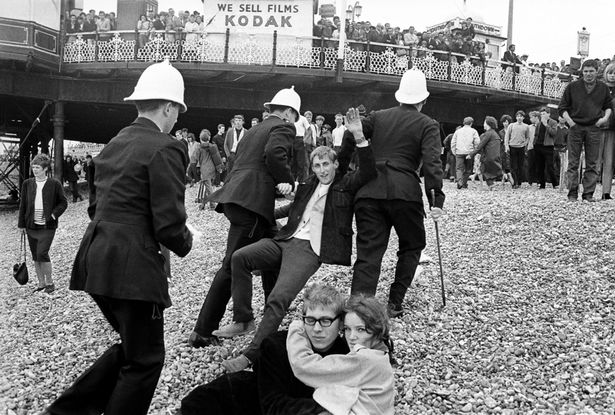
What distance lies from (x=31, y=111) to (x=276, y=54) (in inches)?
462

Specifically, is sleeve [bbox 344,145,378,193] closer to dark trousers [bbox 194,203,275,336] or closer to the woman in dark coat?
dark trousers [bbox 194,203,275,336]

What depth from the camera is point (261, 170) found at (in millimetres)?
5645

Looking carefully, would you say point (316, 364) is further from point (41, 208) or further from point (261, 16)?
point (261, 16)

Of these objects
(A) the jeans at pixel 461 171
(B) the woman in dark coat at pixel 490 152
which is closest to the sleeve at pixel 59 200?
(B) the woman in dark coat at pixel 490 152

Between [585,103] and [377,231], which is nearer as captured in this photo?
[377,231]

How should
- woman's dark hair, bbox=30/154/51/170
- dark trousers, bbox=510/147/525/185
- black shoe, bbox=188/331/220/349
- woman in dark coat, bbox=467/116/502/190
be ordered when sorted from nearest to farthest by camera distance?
black shoe, bbox=188/331/220/349
woman's dark hair, bbox=30/154/51/170
woman in dark coat, bbox=467/116/502/190
dark trousers, bbox=510/147/525/185

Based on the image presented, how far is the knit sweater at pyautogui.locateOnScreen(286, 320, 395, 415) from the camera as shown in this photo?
3740 mm

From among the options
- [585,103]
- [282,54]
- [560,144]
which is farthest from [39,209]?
[282,54]

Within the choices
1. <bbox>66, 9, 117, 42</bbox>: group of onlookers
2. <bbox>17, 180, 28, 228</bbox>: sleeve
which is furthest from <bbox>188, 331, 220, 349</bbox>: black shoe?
<bbox>66, 9, 117, 42</bbox>: group of onlookers

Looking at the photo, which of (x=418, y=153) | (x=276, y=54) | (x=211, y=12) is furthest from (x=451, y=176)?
(x=418, y=153)

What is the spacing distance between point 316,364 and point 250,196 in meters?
1.93

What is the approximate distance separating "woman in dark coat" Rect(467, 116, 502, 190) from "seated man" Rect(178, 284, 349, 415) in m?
12.8

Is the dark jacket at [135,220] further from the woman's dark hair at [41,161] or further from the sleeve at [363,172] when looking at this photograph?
the woman's dark hair at [41,161]

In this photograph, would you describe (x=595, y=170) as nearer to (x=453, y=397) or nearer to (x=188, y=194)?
(x=453, y=397)
